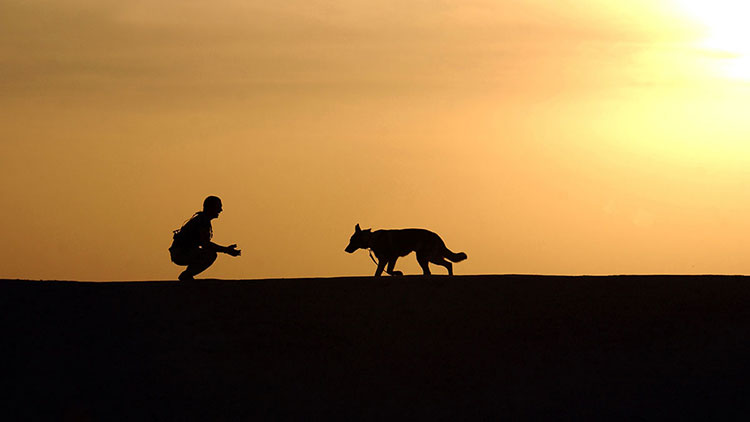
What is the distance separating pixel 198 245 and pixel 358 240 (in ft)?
20.7

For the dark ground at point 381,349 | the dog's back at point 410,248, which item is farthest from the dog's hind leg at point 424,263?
the dark ground at point 381,349

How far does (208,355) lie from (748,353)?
5.93 metres

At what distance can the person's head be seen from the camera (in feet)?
56.3

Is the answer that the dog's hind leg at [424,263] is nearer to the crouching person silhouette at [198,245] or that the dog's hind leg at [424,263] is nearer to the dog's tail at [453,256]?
the dog's tail at [453,256]

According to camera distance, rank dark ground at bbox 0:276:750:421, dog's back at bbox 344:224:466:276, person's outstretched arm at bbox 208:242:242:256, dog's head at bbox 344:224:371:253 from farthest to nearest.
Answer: dog's head at bbox 344:224:371:253 → dog's back at bbox 344:224:466:276 → person's outstretched arm at bbox 208:242:242:256 → dark ground at bbox 0:276:750:421

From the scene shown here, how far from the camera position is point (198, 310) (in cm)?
1537

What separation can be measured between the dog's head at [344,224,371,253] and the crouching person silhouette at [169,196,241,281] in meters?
5.59

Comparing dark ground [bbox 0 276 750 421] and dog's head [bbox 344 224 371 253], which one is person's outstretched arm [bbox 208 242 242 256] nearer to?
dark ground [bbox 0 276 750 421]

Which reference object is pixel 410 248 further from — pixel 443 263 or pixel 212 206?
pixel 212 206

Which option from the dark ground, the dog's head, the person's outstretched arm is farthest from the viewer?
the dog's head

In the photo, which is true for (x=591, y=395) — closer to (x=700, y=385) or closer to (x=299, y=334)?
(x=700, y=385)

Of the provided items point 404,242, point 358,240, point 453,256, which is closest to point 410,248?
point 404,242

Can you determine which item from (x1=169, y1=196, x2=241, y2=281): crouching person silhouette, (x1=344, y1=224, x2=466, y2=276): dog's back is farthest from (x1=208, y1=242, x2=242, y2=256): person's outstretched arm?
(x1=344, y1=224, x2=466, y2=276): dog's back

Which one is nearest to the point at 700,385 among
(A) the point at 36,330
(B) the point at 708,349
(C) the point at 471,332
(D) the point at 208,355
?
(B) the point at 708,349
